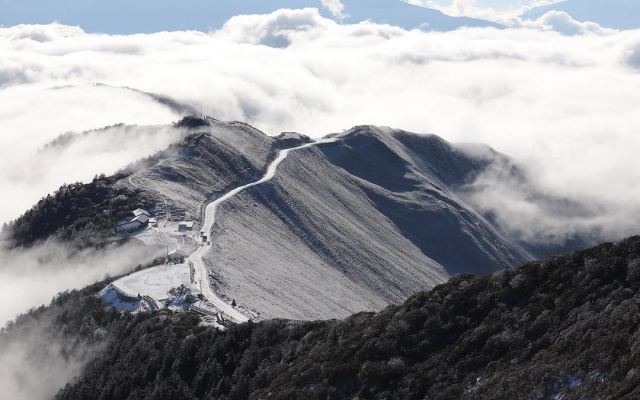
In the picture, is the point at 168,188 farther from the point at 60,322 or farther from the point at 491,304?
the point at 491,304

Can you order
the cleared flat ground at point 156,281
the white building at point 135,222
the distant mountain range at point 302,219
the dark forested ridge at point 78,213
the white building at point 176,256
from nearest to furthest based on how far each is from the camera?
the cleared flat ground at point 156,281
the white building at point 176,256
the distant mountain range at point 302,219
the white building at point 135,222
the dark forested ridge at point 78,213

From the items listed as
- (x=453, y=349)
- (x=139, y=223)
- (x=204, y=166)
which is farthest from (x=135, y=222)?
(x=453, y=349)

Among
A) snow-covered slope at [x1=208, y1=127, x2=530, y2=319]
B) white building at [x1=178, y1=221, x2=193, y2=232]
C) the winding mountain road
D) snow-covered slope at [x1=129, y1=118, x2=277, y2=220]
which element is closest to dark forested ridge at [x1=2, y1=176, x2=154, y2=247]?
snow-covered slope at [x1=129, y1=118, x2=277, y2=220]

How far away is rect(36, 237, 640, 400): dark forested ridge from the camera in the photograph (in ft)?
122

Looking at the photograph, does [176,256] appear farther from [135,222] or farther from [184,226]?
[135,222]

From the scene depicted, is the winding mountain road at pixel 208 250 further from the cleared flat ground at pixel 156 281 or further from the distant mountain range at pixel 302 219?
the cleared flat ground at pixel 156 281

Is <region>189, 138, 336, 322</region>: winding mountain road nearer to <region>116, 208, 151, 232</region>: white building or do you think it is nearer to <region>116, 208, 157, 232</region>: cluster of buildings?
<region>116, 208, 157, 232</region>: cluster of buildings

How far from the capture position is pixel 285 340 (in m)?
59.2

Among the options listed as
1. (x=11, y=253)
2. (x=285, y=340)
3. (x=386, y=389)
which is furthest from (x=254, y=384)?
(x=11, y=253)

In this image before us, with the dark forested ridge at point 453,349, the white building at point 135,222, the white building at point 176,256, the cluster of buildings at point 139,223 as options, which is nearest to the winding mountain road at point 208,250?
the white building at point 176,256

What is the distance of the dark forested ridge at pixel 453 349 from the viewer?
37250 millimetres

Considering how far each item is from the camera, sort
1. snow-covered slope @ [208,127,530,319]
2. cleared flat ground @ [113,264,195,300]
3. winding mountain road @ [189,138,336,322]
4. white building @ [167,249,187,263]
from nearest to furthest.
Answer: winding mountain road @ [189,138,336,322] → cleared flat ground @ [113,264,195,300] → white building @ [167,249,187,263] → snow-covered slope @ [208,127,530,319]

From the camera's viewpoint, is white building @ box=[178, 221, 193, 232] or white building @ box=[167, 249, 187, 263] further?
white building @ box=[178, 221, 193, 232]

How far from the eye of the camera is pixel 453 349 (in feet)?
151
